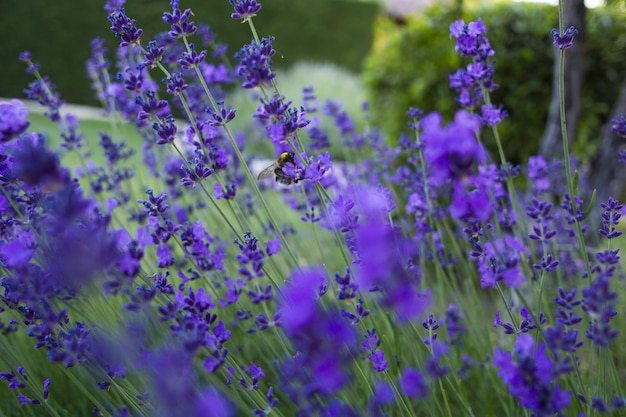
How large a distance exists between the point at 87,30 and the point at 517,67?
8.93 m

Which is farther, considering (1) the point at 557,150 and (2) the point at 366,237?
(1) the point at 557,150

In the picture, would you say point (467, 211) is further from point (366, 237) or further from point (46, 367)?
point (46, 367)

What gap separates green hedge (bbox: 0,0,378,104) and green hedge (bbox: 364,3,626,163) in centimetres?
661

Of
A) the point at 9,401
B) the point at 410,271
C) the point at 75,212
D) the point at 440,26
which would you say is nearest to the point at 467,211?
the point at 75,212

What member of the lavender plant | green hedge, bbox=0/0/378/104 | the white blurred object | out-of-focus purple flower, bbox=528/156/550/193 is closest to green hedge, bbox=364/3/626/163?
the lavender plant

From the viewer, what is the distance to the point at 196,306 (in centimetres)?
129

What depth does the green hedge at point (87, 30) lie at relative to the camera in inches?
410

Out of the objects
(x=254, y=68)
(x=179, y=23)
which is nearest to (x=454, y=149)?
(x=254, y=68)

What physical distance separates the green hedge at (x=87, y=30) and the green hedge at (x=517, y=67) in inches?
260

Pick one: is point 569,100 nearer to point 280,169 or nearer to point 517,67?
point 517,67

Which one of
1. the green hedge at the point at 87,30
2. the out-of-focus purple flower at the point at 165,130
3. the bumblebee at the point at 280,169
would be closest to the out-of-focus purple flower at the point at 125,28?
the out-of-focus purple flower at the point at 165,130

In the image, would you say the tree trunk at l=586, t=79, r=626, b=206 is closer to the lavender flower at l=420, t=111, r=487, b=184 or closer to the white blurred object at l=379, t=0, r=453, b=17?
the lavender flower at l=420, t=111, r=487, b=184

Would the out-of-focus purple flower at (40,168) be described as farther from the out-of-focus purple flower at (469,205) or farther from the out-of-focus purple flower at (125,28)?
the out-of-focus purple flower at (125,28)

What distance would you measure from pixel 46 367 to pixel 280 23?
1146 centimetres
